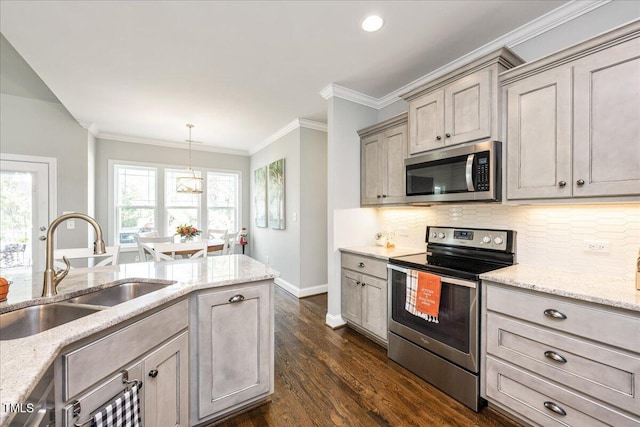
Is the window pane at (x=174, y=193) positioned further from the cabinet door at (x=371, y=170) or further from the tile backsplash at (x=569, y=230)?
the tile backsplash at (x=569, y=230)

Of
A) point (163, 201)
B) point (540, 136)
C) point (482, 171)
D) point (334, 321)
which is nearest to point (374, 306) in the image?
point (334, 321)

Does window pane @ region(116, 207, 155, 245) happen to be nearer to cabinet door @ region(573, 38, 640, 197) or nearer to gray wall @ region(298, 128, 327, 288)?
gray wall @ region(298, 128, 327, 288)

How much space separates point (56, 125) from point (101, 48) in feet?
8.36

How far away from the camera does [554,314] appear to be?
1.50 metres

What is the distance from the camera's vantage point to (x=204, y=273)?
5.92 feet

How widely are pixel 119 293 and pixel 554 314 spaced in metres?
2.51

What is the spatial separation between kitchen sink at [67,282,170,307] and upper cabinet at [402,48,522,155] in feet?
7.68

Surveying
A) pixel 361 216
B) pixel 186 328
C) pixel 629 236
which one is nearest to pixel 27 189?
pixel 186 328

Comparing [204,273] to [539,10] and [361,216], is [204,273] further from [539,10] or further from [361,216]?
[539,10]

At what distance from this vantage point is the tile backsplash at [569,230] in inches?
66.4

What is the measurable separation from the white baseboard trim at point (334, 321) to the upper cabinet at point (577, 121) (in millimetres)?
2136

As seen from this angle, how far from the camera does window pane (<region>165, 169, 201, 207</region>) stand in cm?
544

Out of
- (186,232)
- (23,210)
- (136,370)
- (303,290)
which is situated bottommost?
(303,290)

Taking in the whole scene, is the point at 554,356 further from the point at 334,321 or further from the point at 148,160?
the point at 148,160
